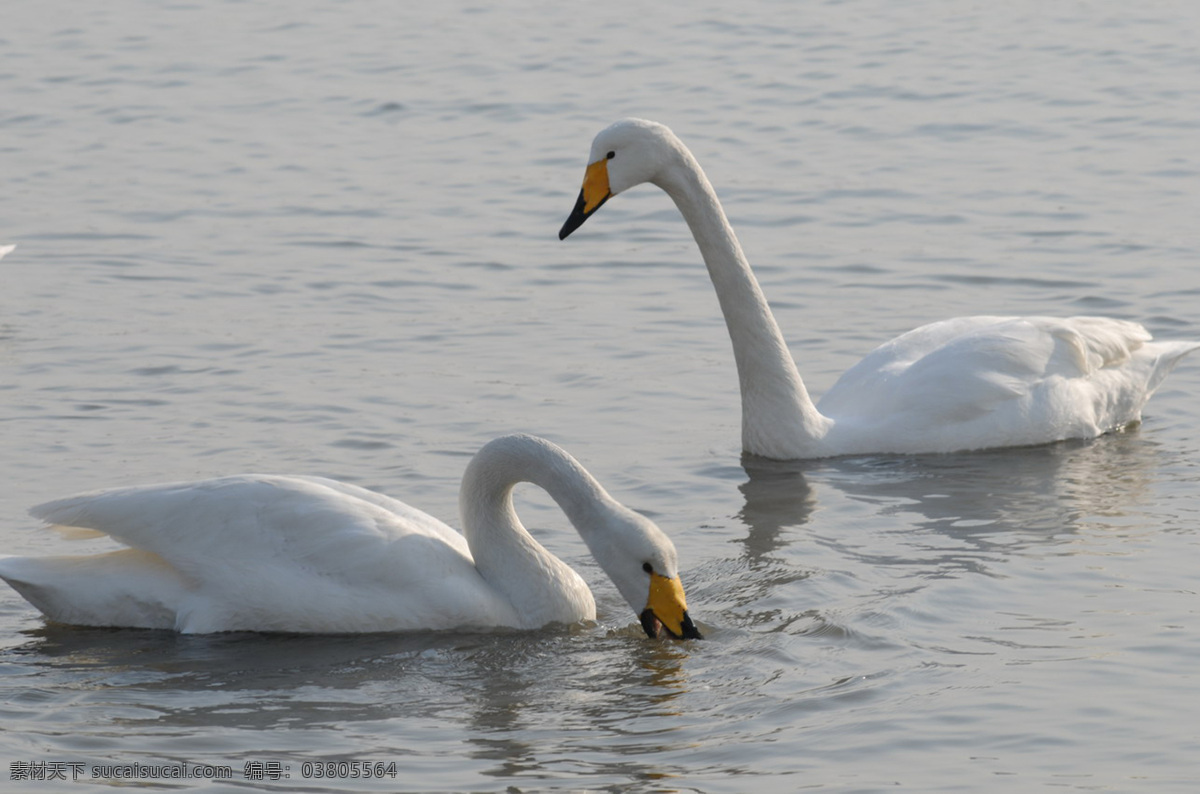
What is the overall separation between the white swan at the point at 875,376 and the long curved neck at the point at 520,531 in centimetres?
214

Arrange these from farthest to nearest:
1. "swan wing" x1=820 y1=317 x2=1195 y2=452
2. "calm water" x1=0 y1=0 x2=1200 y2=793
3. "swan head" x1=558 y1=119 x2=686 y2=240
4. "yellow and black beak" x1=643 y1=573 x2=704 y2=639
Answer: "swan wing" x1=820 y1=317 x2=1195 y2=452, "swan head" x1=558 y1=119 x2=686 y2=240, "yellow and black beak" x1=643 y1=573 x2=704 y2=639, "calm water" x1=0 y1=0 x2=1200 y2=793

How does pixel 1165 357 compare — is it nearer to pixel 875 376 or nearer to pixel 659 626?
pixel 875 376

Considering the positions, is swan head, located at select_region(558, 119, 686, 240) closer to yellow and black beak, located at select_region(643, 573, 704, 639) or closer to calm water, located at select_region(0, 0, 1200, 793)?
calm water, located at select_region(0, 0, 1200, 793)

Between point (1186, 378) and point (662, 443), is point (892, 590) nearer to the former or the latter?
Result: point (662, 443)

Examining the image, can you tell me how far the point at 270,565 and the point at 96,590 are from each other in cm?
68

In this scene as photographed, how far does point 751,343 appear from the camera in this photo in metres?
10.1

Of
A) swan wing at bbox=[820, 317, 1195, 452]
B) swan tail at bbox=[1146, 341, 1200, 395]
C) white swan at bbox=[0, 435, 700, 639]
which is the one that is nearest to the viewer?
white swan at bbox=[0, 435, 700, 639]

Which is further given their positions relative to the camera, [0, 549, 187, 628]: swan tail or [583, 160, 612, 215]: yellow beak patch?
[583, 160, 612, 215]: yellow beak patch

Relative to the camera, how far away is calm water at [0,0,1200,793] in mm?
6762

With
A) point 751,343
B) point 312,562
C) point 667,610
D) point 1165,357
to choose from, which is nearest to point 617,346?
point 751,343

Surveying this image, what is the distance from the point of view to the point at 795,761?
252 inches

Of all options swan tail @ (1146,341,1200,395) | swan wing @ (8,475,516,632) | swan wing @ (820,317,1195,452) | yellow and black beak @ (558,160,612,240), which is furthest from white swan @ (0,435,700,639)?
swan tail @ (1146,341,1200,395)

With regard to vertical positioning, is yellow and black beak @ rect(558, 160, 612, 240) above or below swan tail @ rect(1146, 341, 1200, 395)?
above

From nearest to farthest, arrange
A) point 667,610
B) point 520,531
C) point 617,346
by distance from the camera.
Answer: point 667,610, point 520,531, point 617,346
